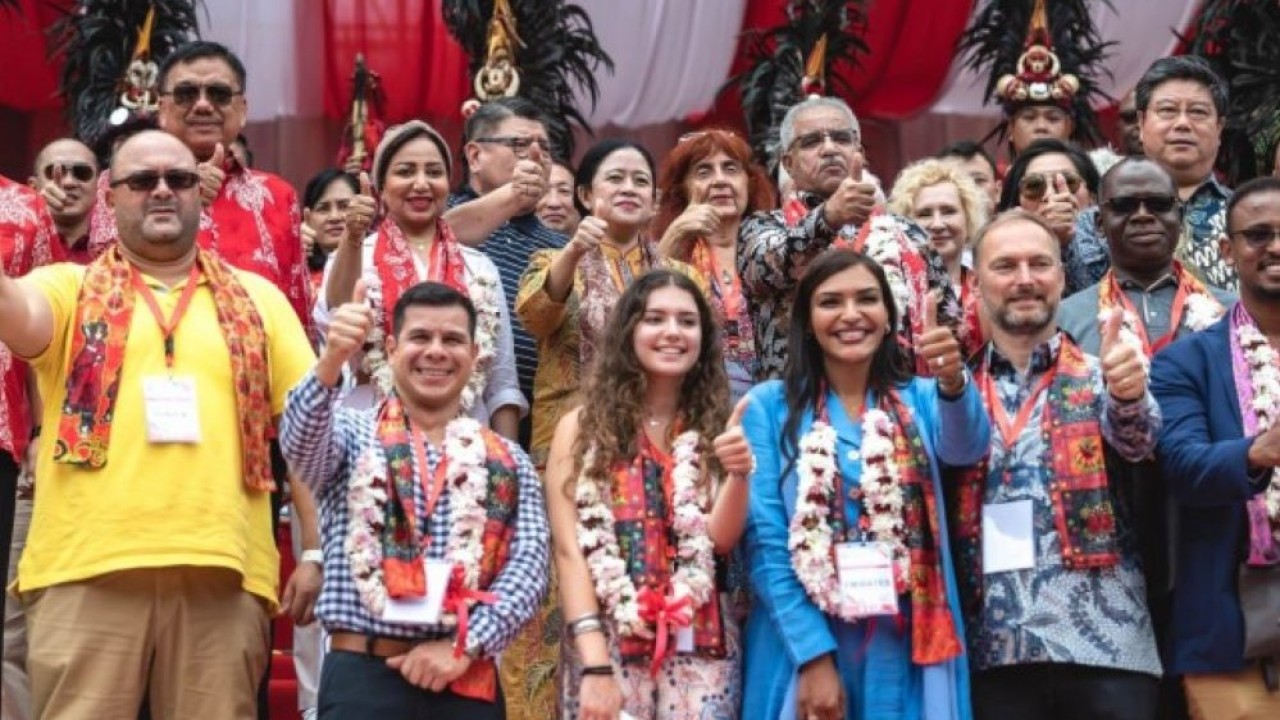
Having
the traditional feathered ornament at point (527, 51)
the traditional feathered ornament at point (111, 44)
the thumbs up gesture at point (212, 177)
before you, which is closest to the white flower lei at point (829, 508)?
Result: the thumbs up gesture at point (212, 177)

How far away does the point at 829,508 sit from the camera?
468 cm

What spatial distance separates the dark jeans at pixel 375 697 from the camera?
14.4ft

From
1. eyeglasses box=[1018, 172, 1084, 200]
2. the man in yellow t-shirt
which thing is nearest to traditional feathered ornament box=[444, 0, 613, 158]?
eyeglasses box=[1018, 172, 1084, 200]

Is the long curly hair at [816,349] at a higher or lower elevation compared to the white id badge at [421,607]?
higher

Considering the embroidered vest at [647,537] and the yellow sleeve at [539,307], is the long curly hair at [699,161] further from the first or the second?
the embroidered vest at [647,537]

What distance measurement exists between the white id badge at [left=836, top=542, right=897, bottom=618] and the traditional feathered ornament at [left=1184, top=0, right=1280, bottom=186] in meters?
4.07

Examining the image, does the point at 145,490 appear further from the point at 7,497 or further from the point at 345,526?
the point at 7,497

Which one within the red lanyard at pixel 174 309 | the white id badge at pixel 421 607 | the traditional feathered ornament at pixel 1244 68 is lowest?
the white id badge at pixel 421 607

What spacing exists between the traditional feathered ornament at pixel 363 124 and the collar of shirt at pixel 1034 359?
441 centimetres

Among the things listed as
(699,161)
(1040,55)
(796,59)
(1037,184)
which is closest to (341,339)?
(699,161)

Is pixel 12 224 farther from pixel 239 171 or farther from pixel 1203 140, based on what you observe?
pixel 1203 140

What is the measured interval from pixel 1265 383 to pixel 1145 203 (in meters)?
0.78

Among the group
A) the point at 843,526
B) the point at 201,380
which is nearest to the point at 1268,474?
the point at 843,526

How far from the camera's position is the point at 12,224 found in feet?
18.2
